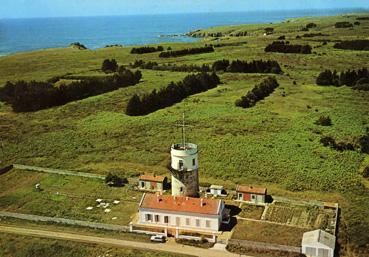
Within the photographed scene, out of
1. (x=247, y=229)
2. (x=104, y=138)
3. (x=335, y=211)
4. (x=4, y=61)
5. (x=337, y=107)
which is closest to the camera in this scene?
(x=247, y=229)

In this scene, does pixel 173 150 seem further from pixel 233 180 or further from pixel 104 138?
pixel 104 138

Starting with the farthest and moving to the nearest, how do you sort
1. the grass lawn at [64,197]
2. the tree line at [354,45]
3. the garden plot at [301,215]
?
1. the tree line at [354,45]
2. the grass lawn at [64,197]
3. the garden plot at [301,215]

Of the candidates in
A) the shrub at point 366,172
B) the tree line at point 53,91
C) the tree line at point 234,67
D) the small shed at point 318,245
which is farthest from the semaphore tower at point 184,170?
the tree line at point 234,67

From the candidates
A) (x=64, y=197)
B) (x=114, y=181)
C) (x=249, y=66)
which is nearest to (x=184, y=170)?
(x=114, y=181)

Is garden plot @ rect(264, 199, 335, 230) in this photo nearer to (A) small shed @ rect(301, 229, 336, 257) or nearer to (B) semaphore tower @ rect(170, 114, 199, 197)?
(A) small shed @ rect(301, 229, 336, 257)

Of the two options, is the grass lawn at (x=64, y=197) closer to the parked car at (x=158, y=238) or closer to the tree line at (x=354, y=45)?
the parked car at (x=158, y=238)

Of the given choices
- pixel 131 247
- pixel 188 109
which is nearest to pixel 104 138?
pixel 188 109

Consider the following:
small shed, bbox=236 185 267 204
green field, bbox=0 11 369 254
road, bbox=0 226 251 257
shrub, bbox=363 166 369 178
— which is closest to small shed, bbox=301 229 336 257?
green field, bbox=0 11 369 254
